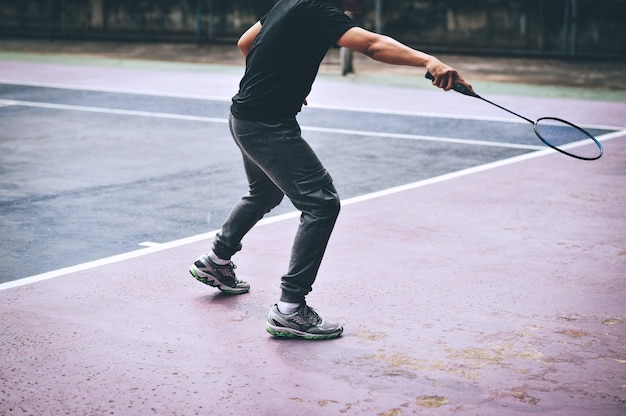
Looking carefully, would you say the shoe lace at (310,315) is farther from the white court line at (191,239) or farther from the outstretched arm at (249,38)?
the white court line at (191,239)

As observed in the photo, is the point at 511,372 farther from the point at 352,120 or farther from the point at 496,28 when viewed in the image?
the point at 496,28

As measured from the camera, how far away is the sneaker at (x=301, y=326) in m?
5.79

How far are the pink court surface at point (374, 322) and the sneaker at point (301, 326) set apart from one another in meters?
0.05

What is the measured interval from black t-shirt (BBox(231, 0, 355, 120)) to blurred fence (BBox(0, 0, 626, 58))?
16.9 metres

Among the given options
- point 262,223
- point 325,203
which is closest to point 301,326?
point 325,203

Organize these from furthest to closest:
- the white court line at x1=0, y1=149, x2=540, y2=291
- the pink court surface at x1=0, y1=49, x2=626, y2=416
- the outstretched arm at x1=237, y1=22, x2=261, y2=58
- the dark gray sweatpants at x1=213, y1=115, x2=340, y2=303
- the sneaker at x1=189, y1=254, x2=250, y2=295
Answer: the white court line at x1=0, y1=149, x2=540, y2=291 < the sneaker at x1=189, y1=254, x2=250, y2=295 < the outstretched arm at x1=237, y1=22, x2=261, y2=58 < the dark gray sweatpants at x1=213, y1=115, x2=340, y2=303 < the pink court surface at x1=0, y1=49, x2=626, y2=416

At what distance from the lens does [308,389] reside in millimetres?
5027

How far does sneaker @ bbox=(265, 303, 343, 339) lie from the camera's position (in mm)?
5793

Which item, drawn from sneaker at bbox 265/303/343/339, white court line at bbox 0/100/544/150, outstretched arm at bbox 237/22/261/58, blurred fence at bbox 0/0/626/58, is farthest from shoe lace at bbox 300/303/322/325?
blurred fence at bbox 0/0/626/58

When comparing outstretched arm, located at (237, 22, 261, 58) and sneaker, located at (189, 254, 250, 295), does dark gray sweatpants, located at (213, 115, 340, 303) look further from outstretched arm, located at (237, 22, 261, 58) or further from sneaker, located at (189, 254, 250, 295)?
sneaker, located at (189, 254, 250, 295)

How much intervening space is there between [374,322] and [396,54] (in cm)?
168

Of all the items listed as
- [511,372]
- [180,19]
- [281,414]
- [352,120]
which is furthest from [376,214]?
[180,19]

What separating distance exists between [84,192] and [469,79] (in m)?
11.0

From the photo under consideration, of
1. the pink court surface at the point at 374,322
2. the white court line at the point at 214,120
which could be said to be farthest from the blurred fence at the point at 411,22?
the pink court surface at the point at 374,322
